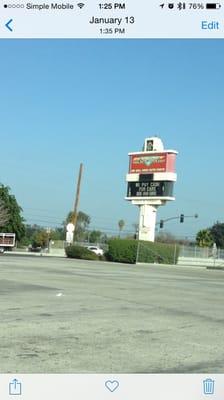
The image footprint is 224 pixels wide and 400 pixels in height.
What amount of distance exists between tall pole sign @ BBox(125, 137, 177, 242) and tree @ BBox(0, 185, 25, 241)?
1924 cm

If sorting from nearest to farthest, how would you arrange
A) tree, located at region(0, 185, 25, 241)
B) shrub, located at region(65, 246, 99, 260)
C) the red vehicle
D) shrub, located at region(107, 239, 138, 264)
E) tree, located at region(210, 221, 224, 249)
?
1. tree, located at region(210, 221, 224, 249)
2. shrub, located at region(65, 246, 99, 260)
3. shrub, located at region(107, 239, 138, 264)
4. the red vehicle
5. tree, located at region(0, 185, 25, 241)

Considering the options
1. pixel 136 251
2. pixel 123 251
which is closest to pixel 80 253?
pixel 123 251

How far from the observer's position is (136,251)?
41125 mm

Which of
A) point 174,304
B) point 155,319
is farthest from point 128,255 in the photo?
point 155,319

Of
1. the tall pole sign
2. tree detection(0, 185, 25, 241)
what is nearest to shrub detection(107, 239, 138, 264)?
the tall pole sign

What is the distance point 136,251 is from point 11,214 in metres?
29.9

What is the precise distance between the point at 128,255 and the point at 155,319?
109ft

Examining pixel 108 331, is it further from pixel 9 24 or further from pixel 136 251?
pixel 136 251

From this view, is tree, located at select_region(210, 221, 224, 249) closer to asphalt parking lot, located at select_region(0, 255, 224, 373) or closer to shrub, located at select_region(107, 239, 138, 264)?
asphalt parking lot, located at select_region(0, 255, 224, 373)

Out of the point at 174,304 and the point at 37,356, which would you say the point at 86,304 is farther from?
the point at 37,356

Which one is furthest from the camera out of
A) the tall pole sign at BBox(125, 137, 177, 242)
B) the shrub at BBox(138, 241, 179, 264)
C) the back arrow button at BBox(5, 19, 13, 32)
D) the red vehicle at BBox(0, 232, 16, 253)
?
the red vehicle at BBox(0, 232, 16, 253)
